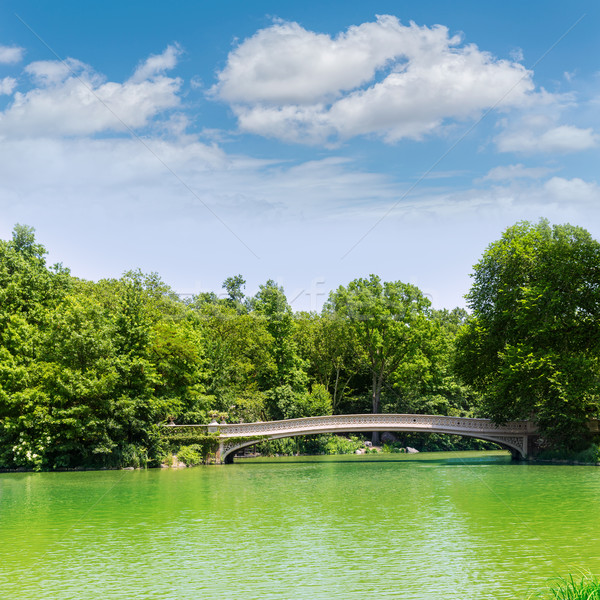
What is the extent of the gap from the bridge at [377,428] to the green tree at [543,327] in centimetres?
107

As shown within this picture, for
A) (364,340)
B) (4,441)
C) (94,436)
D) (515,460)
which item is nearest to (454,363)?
(515,460)

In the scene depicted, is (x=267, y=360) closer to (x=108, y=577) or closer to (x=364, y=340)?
(x=364, y=340)

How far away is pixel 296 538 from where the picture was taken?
14.6 metres

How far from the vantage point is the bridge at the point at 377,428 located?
125ft

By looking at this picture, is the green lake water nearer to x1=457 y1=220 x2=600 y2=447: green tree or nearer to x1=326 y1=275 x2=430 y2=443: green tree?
x1=457 y1=220 x2=600 y2=447: green tree

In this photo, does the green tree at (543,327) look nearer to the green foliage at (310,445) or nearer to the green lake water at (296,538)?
the green lake water at (296,538)

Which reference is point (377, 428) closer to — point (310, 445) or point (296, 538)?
point (310, 445)

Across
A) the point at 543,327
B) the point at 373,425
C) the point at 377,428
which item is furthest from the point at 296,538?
the point at 373,425

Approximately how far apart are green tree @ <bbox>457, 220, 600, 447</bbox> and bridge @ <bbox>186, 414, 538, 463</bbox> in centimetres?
107

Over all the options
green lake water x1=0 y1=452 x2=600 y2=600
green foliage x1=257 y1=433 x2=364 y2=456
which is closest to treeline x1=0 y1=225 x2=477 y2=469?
green foliage x1=257 y1=433 x2=364 y2=456

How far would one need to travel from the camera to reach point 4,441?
32812 mm

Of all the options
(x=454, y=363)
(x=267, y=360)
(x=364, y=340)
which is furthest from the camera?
(x=364, y=340)

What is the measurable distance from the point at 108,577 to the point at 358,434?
44959 mm

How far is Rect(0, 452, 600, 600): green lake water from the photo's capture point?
1076 cm
